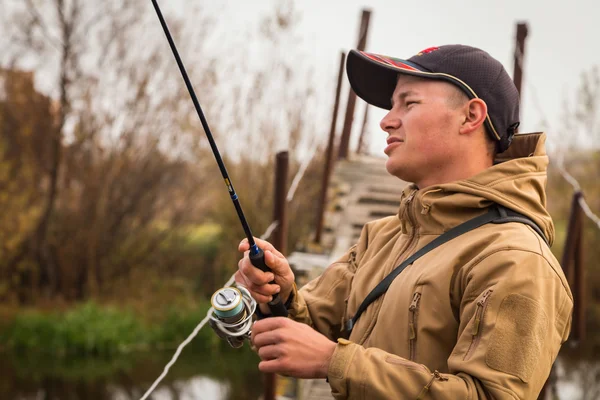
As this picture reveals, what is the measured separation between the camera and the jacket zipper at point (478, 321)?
134 centimetres

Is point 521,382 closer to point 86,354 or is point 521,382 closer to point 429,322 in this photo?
Result: point 429,322

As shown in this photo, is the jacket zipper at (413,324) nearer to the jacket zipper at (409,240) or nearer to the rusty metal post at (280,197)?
the jacket zipper at (409,240)

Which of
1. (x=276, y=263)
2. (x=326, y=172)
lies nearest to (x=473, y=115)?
(x=276, y=263)

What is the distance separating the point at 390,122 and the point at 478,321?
1.84ft

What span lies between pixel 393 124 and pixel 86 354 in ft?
36.2

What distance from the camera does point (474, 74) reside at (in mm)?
1630

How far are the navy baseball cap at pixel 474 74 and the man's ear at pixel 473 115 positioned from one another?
2 centimetres

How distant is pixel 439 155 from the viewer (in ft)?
5.42

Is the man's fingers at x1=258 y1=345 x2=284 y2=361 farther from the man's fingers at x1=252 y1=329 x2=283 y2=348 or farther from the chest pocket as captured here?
the chest pocket

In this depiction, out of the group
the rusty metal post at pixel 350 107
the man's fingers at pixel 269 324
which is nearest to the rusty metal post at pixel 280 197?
the man's fingers at pixel 269 324

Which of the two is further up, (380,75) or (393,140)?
(380,75)

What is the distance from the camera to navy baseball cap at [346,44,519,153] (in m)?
1.63

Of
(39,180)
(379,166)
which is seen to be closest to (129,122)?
(39,180)

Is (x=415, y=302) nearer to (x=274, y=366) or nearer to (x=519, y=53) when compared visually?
(x=274, y=366)
